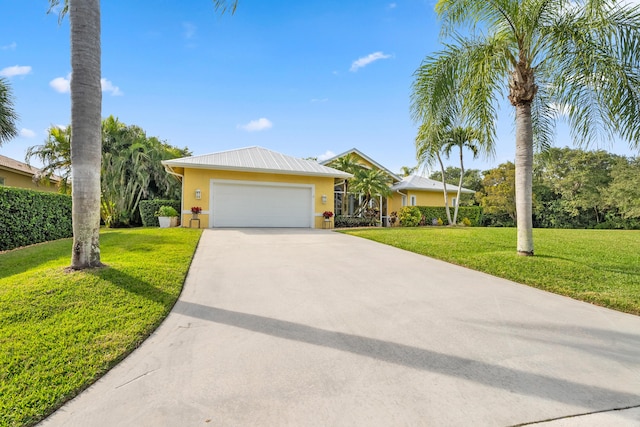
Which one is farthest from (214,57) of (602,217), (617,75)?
(602,217)

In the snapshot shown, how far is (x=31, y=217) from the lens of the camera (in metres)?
8.85

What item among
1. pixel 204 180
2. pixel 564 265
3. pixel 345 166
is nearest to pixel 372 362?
pixel 564 265

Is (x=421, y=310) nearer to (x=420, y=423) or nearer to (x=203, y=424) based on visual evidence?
(x=420, y=423)

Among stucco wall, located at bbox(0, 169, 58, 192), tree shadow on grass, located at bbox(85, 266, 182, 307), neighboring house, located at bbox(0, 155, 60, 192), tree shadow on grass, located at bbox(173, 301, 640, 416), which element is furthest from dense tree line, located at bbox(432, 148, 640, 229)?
stucco wall, located at bbox(0, 169, 58, 192)

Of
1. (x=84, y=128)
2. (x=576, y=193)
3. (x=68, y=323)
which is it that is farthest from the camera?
(x=576, y=193)

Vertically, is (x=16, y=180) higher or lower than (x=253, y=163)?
lower

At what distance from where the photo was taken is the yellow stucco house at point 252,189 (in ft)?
41.8

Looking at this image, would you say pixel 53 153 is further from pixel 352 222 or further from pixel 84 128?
pixel 352 222

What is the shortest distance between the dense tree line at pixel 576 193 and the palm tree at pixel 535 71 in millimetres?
20643

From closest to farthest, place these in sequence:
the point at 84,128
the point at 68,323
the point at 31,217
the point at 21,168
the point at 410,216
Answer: the point at 68,323 → the point at 84,128 → the point at 31,217 → the point at 21,168 → the point at 410,216

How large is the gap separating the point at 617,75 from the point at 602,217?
28.4 meters

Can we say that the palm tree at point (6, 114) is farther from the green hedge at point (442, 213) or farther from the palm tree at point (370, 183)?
the green hedge at point (442, 213)

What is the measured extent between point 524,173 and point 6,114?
16.0 meters

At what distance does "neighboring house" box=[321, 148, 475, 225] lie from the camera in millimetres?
18797
